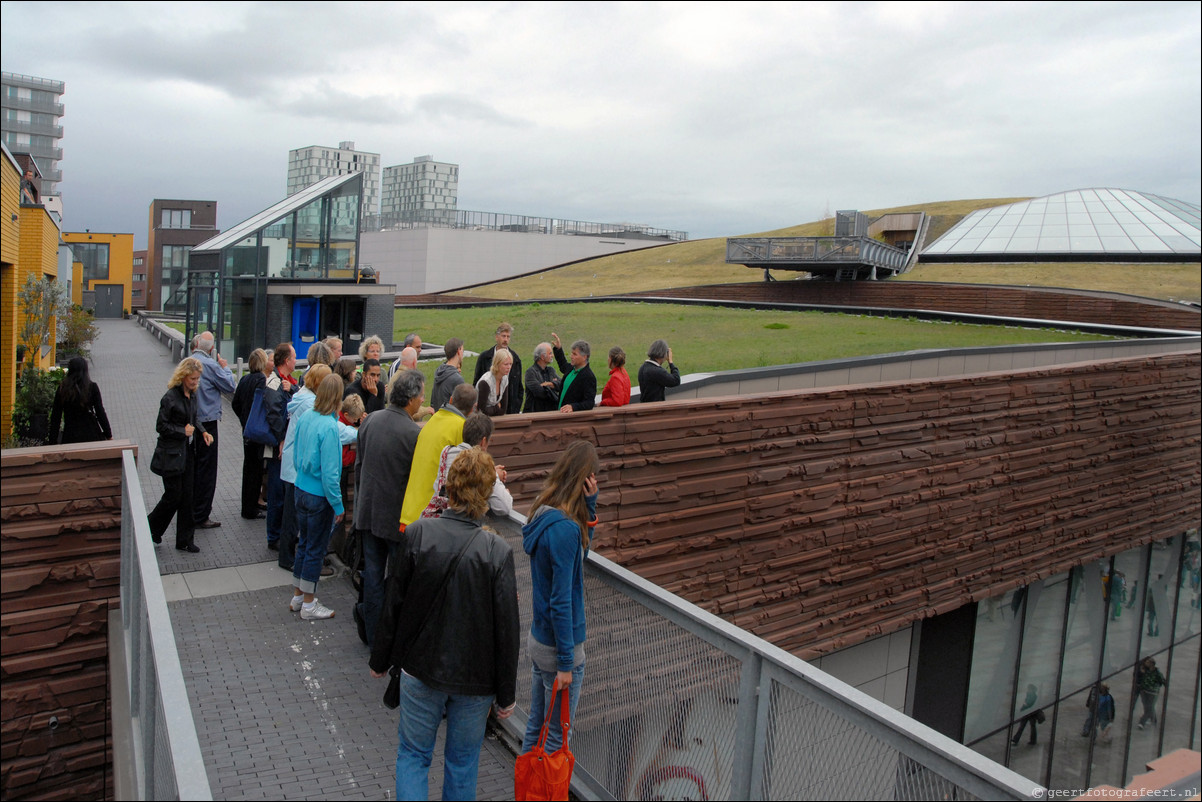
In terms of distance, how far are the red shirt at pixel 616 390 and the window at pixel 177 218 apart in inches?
2948

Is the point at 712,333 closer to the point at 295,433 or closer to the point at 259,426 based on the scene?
the point at 259,426

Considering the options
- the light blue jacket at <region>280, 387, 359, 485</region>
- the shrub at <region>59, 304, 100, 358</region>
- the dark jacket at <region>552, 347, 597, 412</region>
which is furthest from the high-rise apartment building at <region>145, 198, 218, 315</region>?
the light blue jacket at <region>280, 387, 359, 485</region>

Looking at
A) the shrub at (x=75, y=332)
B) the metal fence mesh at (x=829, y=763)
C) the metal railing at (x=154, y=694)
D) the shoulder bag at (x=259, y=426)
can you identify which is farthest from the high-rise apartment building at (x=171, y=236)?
the metal fence mesh at (x=829, y=763)

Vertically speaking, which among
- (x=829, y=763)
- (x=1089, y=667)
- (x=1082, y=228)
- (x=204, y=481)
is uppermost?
(x=1082, y=228)

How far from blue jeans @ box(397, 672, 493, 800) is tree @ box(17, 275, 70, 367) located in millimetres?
14768

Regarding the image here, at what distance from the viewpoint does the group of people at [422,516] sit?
389 centimetres

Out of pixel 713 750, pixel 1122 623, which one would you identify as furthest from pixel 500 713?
pixel 1122 623

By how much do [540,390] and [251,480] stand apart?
3.07 m

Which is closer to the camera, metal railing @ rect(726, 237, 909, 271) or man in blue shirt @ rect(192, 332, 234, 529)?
man in blue shirt @ rect(192, 332, 234, 529)

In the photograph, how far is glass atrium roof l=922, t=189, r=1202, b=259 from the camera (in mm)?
42500

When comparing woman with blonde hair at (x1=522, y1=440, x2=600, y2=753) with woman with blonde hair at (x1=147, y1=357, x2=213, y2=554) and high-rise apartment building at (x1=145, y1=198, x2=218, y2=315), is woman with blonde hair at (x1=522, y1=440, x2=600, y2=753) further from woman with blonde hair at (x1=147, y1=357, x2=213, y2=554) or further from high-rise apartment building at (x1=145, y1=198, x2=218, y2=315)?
high-rise apartment building at (x1=145, y1=198, x2=218, y2=315)

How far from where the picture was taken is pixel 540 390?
353 inches

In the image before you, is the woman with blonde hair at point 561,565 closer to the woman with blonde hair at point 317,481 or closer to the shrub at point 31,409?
the woman with blonde hair at point 317,481

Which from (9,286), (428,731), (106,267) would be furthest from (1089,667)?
(106,267)
